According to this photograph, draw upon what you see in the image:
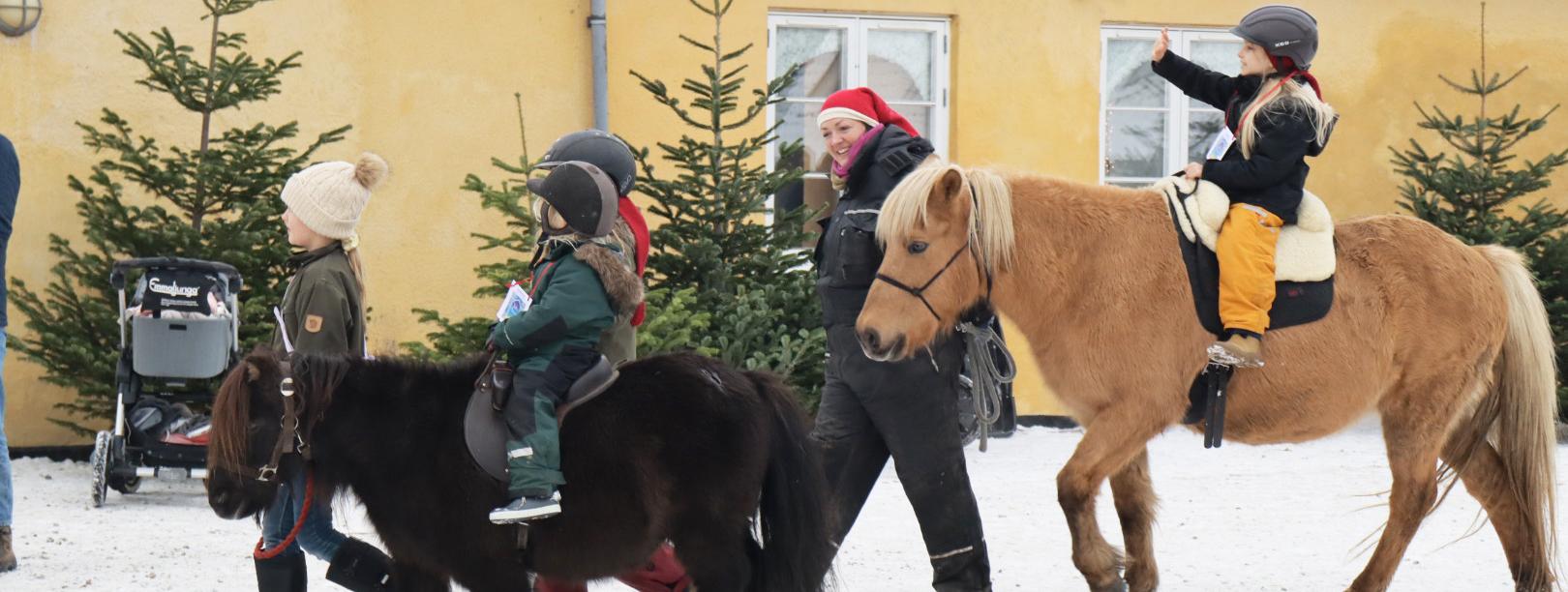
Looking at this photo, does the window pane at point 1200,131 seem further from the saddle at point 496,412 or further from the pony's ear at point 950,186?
the saddle at point 496,412

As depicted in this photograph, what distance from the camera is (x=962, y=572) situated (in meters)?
5.22

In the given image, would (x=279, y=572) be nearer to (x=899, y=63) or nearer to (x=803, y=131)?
(x=803, y=131)

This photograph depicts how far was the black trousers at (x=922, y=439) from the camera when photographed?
A: 5164 millimetres

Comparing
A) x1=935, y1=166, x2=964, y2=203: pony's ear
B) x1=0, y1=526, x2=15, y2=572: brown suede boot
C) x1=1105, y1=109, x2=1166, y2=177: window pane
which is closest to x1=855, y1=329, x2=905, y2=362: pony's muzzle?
x1=935, y1=166, x2=964, y2=203: pony's ear

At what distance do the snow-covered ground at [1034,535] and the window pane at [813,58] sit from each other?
3.03 metres

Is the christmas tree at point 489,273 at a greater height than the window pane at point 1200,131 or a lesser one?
lesser

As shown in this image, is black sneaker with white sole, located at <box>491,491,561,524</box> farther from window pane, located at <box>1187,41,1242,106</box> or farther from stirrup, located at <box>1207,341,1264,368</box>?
window pane, located at <box>1187,41,1242,106</box>

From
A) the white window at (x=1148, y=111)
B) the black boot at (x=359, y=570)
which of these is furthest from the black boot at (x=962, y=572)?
Result: the white window at (x=1148, y=111)

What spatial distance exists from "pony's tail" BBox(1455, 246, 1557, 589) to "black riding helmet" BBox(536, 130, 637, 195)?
3.35 metres

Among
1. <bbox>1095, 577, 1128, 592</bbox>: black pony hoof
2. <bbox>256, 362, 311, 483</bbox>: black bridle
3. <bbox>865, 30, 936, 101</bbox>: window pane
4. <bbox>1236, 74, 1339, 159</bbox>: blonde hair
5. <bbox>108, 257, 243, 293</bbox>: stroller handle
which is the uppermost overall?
<bbox>865, 30, 936, 101</bbox>: window pane

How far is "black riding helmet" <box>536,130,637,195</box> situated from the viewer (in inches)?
194

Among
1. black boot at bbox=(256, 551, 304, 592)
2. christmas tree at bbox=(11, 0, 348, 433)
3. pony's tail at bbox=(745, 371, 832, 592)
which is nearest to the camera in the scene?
pony's tail at bbox=(745, 371, 832, 592)

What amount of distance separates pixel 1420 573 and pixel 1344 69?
6.39m

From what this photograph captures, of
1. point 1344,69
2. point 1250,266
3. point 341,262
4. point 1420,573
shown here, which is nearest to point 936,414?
point 1250,266
